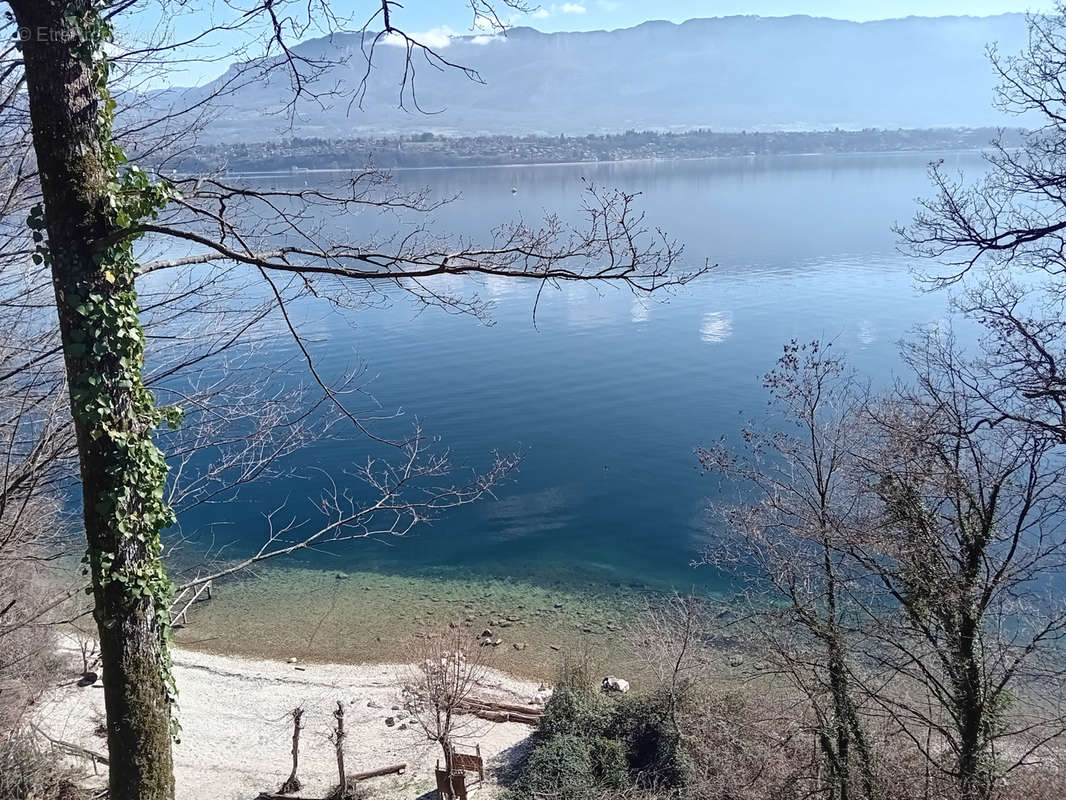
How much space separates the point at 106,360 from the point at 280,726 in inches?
586

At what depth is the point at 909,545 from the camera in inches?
502

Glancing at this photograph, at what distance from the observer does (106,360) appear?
16.3 ft

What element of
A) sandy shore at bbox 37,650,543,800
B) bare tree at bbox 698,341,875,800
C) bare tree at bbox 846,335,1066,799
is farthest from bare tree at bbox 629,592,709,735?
bare tree at bbox 846,335,1066,799

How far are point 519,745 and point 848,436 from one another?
9520 mm

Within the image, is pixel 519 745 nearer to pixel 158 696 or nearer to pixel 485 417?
pixel 158 696

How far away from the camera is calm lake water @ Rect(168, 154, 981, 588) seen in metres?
25.4

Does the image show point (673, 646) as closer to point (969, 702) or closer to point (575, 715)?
point (575, 715)

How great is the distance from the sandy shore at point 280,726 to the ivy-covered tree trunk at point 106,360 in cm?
1089

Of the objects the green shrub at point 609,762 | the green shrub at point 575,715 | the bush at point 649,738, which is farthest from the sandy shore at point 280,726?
the bush at point 649,738

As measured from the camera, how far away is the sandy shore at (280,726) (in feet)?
49.9

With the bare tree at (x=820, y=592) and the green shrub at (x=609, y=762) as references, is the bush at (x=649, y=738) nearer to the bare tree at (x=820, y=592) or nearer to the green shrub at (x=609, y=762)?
the green shrub at (x=609, y=762)

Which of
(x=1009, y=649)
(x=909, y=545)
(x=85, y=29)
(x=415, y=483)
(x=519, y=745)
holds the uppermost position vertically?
(x=85, y=29)

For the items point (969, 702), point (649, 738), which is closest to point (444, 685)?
point (649, 738)

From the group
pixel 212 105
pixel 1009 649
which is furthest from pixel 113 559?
pixel 1009 649
